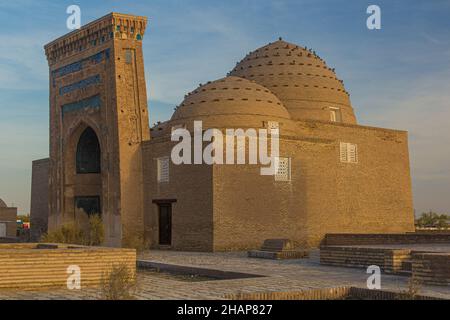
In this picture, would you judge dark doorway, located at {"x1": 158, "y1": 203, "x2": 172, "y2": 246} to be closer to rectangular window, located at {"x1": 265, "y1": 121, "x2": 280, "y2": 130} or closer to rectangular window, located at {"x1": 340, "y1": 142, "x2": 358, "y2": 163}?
rectangular window, located at {"x1": 265, "y1": 121, "x2": 280, "y2": 130}

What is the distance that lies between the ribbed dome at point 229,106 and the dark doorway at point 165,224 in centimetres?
364

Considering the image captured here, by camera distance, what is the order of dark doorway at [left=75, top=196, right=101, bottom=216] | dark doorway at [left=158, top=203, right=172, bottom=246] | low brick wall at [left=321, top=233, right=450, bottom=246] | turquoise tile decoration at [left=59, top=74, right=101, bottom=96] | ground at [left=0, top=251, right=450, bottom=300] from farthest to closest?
dark doorway at [left=75, top=196, right=101, bottom=216]
turquoise tile decoration at [left=59, top=74, right=101, bottom=96]
dark doorway at [left=158, top=203, right=172, bottom=246]
low brick wall at [left=321, top=233, right=450, bottom=246]
ground at [left=0, top=251, right=450, bottom=300]

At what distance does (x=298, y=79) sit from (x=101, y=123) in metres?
10.2

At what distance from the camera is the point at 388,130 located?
2966cm

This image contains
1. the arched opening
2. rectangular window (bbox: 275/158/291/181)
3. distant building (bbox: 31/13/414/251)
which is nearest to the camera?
distant building (bbox: 31/13/414/251)

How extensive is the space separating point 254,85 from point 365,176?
21.6ft

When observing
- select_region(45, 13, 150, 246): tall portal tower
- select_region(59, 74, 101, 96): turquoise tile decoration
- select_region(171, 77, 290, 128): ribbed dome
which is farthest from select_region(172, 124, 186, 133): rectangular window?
select_region(59, 74, 101, 96): turquoise tile decoration

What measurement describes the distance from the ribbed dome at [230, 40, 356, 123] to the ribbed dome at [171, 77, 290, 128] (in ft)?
10.4

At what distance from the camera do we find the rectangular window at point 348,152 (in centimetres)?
2738

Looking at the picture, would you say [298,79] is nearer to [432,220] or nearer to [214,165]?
[214,165]

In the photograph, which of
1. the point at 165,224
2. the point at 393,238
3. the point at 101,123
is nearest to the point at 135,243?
the point at 165,224

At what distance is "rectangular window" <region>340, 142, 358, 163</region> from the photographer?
2738 centimetres
